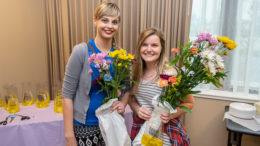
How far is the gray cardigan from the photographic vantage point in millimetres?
1085

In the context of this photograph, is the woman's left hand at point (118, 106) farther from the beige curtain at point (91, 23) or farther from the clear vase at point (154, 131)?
the beige curtain at point (91, 23)

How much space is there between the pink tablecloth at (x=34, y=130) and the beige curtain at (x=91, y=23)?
0.48m

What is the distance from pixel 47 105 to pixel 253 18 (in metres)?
2.39

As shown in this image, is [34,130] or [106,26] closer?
[106,26]

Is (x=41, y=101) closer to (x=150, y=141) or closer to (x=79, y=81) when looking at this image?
(x=79, y=81)

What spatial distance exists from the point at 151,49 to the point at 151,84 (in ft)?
0.80

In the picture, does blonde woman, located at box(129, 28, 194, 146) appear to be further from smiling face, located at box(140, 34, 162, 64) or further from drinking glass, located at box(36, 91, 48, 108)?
drinking glass, located at box(36, 91, 48, 108)

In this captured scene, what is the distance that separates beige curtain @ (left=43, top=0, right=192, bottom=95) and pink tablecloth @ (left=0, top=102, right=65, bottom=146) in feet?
1.57

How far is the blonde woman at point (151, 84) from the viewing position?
1.12 meters

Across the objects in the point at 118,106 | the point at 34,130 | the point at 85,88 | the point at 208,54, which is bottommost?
the point at 34,130

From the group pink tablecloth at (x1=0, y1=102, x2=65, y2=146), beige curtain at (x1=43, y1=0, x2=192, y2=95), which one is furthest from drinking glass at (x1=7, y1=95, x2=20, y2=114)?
beige curtain at (x1=43, y1=0, x2=192, y2=95)

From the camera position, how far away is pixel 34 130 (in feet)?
4.79

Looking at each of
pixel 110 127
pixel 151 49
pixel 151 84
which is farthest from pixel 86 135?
pixel 151 49

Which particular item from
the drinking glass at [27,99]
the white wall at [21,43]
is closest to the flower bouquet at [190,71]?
the drinking glass at [27,99]
